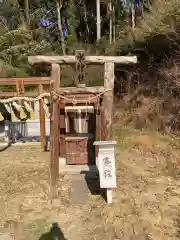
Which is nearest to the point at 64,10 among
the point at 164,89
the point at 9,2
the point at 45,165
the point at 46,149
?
the point at 9,2

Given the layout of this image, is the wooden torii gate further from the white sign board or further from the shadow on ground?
the shadow on ground

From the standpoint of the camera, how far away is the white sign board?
4.73m

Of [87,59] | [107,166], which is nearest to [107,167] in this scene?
[107,166]

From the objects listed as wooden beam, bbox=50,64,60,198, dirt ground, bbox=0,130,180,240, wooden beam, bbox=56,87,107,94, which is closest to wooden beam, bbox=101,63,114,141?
wooden beam, bbox=56,87,107,94

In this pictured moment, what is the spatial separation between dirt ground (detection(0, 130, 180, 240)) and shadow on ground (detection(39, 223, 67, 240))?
0.18ft

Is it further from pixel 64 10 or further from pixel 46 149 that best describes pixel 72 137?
pixel 64 10

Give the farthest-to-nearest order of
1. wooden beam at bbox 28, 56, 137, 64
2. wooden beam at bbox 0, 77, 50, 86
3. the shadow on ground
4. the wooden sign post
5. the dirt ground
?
1. wooden beam at bbox 0, 77, 50, 86
2. wooden beam at bbox 28, 56, 137, 64
3. the wooden sign post
4. the dirt ground
5. the shadow on ground

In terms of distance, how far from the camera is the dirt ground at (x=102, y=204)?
4.19 metres

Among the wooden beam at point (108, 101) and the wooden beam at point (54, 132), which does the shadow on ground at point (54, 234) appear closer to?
the wooden beam at point (54, 132)

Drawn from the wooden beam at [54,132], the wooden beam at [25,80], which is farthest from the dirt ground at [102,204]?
the wooden beam at [25,80]

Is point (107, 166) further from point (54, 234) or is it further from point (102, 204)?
point (54, 234)

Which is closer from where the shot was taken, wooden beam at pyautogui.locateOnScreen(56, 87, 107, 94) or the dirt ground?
the dirt ground

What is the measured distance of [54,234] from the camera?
4109mm

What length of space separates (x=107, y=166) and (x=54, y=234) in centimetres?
123
